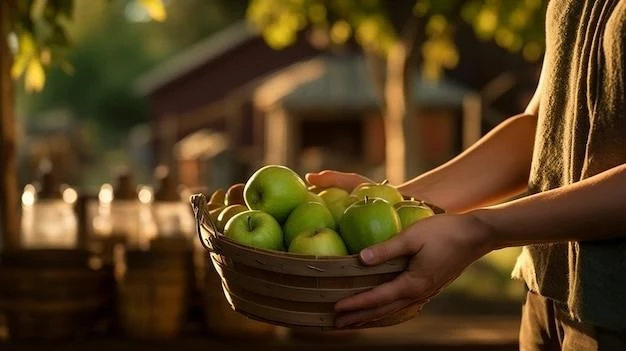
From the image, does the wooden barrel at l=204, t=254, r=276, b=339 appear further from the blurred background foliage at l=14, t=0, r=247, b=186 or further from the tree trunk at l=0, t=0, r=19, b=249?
the blurred background foliage at l=14, t=0, r=247, b=186

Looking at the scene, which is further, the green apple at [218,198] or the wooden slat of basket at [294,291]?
the green apple at [218,198]

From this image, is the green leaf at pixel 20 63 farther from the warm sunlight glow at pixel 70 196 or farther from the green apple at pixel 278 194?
the green apple at pixel 278 194

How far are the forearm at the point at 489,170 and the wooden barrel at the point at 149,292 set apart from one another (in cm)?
200

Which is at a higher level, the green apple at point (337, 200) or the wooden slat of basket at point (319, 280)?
the green apple at point (337, 200)

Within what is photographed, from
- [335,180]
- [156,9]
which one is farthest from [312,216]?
[156,9]

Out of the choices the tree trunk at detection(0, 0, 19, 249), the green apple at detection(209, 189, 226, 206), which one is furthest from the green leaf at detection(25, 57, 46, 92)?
the green apple at detection(209, 189, 226, 206)

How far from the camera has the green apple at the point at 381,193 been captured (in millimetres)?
2016

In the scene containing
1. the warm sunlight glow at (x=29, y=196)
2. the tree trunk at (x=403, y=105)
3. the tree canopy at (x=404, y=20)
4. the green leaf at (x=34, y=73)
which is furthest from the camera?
the tree trunk at (x=403, y=105)

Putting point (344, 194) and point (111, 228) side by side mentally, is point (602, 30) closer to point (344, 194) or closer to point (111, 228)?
point (344, 194)

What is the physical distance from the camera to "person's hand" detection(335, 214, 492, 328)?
65.8 inches

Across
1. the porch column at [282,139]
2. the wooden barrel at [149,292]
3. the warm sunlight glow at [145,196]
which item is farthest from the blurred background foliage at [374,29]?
the porch column at [282,139]

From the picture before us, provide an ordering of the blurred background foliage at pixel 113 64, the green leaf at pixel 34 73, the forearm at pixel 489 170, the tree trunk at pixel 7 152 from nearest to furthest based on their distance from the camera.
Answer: the forearm at pixel 489 170
the green leaf at pixel 34 73
the tree trunk at pixel 7 152
the blurred background foliage at pixel 113 64

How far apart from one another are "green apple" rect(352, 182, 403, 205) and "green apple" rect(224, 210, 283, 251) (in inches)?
7.5

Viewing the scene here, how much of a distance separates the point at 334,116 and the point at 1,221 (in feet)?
54.1
